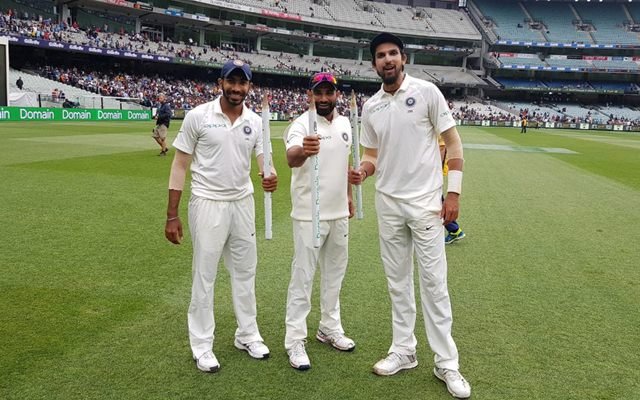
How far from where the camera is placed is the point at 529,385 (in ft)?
12.7

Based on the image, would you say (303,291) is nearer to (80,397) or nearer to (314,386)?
(314,386)

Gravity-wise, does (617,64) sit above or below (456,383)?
above

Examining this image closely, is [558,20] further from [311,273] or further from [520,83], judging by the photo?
[311,273]

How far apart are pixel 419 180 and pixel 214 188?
164 centimetres

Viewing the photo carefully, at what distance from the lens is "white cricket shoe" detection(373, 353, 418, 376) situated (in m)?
4.02

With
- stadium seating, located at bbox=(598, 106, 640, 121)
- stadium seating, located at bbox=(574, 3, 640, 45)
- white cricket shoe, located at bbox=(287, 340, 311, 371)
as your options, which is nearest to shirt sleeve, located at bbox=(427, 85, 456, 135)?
white cricket shoe, located at bbox=(287, 340, 311, 371)

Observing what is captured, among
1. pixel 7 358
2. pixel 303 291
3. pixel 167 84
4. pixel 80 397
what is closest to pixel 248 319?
pixel 303 291

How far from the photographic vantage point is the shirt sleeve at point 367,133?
13.8ft

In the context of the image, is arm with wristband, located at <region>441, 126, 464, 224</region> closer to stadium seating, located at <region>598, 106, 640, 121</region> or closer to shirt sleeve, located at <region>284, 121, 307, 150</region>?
shirt sleeve, located at <region>284, 121, 307, 150</region>

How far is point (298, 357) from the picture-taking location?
4133 mm

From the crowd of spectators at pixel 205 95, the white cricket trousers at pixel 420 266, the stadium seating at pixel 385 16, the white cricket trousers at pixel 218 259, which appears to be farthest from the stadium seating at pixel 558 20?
the white cricket trousers at pixel 218 259

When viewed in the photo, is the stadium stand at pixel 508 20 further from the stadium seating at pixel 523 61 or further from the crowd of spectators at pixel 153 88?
the crowd of spectators at pixel 153 88

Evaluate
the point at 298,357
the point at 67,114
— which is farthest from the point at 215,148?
the point at 67,114

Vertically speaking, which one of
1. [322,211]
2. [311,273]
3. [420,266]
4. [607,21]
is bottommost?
[311,273]
